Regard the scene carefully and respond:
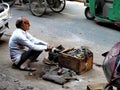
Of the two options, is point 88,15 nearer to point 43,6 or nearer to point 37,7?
point 43,6

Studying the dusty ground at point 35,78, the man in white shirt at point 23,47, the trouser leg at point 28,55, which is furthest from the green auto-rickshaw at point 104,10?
the trouser leg at point 28,55

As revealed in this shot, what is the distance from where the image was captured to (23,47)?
294 inches

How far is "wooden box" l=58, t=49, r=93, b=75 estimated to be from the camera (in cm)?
696

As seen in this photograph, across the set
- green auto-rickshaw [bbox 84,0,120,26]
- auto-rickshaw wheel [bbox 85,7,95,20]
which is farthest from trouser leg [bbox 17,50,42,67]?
auto-rickshaw wheel [bbox 85,7,95,20]

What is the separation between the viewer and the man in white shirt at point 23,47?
716 cm

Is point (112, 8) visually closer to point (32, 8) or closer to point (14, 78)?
point (32, 8)

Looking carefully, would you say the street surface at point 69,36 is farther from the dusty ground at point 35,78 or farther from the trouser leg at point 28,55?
the trouser leg at point 28,55

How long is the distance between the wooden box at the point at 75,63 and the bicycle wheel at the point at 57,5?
628 centimetres

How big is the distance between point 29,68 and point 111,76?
3293 millimetres

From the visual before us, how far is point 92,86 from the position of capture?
6.04 meters

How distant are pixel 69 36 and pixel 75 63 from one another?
316 cm

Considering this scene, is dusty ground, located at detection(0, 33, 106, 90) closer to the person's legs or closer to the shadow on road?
the person's legs

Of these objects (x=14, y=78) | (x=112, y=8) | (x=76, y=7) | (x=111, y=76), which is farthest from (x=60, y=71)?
(x=76, y=7)

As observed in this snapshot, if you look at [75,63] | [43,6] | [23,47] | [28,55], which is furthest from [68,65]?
[43,6]
